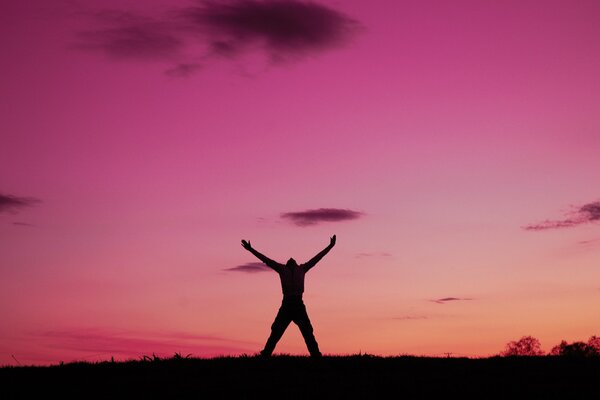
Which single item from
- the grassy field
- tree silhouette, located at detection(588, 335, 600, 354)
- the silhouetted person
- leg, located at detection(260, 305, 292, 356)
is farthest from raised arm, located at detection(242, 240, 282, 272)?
tree silhouette, located at detection(588, 335, 600, 354)

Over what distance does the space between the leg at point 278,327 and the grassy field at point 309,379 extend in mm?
424

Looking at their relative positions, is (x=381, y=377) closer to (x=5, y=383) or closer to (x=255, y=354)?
(x=255, y=354)

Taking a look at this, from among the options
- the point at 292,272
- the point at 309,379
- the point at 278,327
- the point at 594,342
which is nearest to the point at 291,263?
the point at 292,272

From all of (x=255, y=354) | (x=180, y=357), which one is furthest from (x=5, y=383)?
(x=255, y=354)

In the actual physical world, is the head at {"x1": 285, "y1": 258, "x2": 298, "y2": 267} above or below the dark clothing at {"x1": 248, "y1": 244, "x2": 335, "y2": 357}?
above

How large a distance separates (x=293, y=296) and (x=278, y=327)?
1086 mm

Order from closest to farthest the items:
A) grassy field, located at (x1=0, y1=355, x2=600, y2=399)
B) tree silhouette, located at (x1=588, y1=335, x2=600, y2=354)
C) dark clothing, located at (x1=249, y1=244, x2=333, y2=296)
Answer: grassy field, located at (x1=0, y1=355, x2=600, y2=399), dark clothing, located at (x1=249, y1=244, x2=333, y2=296), tree silhouette, located at (x1=588, y1=335, x2=600, y2=354)

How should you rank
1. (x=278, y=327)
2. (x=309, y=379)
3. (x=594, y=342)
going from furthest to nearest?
(x=594, y=342), (x=278, y=327), (x=309, y=379)

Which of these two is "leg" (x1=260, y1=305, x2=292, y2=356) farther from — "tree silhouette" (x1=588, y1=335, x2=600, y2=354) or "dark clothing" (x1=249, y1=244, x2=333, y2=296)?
"tree silhouette" (x1=588, y1=335, x2=600, y2=354)

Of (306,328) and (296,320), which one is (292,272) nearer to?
(296,320)

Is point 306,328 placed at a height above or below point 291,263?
below

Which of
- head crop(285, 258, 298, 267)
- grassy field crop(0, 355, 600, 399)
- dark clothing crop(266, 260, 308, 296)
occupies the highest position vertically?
head crop(285, 258, 298, 267)

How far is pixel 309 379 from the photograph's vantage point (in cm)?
2028

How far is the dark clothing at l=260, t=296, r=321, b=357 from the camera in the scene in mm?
23797
